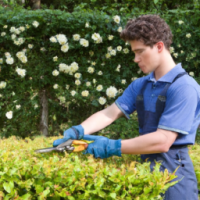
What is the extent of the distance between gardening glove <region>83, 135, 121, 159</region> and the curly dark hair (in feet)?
2.31

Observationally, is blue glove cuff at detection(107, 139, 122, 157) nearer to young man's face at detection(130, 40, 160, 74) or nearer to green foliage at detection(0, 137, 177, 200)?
green foliage at detection(0, 137, 177, 200)

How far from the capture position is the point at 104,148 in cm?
174

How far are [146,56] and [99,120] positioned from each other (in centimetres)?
62

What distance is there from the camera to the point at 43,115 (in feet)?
14.3

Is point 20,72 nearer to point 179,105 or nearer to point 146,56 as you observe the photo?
point 146,56

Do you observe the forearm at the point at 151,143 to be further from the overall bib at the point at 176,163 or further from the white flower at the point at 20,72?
the white flower at the point at 20,72

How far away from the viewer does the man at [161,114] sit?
164 centimetres

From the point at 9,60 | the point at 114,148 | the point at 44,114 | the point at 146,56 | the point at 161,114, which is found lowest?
the point at 44,114

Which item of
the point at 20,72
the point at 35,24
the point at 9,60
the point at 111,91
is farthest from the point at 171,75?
the point at 9,60

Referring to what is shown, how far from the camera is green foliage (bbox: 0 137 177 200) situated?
148 cm

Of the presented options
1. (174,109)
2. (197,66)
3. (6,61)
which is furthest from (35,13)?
(174,109)

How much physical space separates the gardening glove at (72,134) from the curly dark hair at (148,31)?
730 millimetres

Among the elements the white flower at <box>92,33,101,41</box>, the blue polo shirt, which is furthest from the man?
the white flower at <box>92,33,101,41</box>

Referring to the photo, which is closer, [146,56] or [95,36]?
[146,56]
